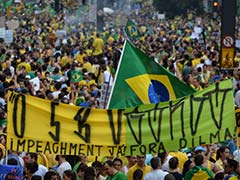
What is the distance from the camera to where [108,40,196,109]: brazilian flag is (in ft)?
40.1

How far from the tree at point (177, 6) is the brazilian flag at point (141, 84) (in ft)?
170

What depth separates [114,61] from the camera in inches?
1045

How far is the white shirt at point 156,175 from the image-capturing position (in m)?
11.5

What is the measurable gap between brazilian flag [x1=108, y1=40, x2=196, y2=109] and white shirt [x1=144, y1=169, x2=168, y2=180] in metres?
0.97

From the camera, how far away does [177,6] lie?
64625 millimetres

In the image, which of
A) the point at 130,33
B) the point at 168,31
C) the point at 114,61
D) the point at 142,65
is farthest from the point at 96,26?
the point at 142,65

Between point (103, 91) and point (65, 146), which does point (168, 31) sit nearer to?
point (103, 91)

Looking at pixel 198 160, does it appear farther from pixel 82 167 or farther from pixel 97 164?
pixel 82 167

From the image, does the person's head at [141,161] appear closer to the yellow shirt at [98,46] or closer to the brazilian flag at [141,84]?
the brazilian flag at [141,84]

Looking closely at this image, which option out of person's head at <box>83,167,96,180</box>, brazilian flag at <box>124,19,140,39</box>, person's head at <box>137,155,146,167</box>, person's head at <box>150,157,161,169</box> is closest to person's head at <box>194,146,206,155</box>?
person's head at <box>137,155,146,167</box>

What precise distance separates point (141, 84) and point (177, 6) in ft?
173

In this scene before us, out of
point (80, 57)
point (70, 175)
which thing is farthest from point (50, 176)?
point (80, 57)

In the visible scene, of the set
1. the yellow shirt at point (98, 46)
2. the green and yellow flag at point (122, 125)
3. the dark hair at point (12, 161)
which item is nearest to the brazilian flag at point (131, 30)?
the yellow shirt at point (98, 46)

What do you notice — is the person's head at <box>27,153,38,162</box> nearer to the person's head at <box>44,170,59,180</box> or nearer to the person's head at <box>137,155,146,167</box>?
the person's head at <box>137,155,146,167</box>
